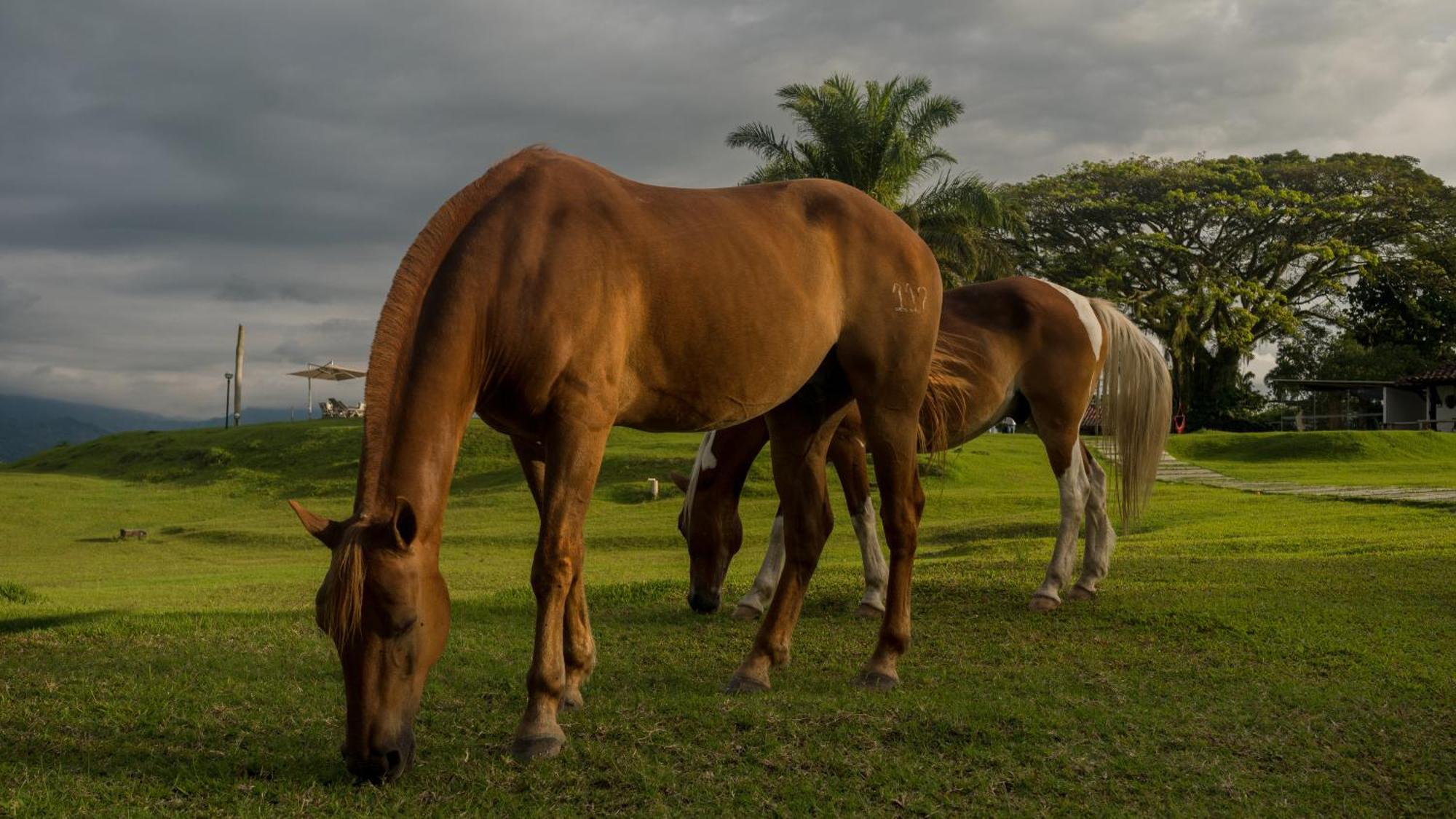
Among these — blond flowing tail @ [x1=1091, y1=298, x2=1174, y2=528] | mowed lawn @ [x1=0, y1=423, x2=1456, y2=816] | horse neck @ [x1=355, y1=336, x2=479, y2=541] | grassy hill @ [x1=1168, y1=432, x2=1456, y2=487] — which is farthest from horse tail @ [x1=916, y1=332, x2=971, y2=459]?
grassy hill @ [x1=1168, y1=432, x2=1456, y2=487]

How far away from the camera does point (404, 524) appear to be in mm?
3402

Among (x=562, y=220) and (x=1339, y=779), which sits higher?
(x=562, y=220)

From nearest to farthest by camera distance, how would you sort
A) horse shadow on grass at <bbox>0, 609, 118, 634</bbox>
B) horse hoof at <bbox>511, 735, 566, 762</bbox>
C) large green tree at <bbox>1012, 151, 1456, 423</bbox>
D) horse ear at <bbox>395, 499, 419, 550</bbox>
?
horse ear at <bbox>395, 499, 419, 550</bbox> → horse hoof at <bbox>511, 735, 566, 762</bbox> → horse shadow on grass at <bbox>0, 609, 118, 634</bbox> → large green tree at <bbox>1012, 151, 1456, 423</bbox>

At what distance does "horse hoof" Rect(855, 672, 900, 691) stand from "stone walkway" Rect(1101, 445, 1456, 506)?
11357mm

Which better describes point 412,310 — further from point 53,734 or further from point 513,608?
point 513,608

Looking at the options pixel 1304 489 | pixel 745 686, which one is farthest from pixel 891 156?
pixel 745 686

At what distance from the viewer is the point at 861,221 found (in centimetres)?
530

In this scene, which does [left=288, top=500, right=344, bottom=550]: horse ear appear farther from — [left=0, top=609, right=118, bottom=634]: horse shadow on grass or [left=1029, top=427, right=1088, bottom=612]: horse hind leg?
[left=1029, top=427, right=1088, bottom=612]: horse hind leg

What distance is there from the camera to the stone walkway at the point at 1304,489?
16.4 m

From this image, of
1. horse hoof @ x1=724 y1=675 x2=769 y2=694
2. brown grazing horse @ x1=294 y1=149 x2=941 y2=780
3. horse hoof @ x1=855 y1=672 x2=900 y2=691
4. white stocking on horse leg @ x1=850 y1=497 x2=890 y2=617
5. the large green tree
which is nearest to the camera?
brown grazing horse @ x1=294 y1=149 x2=941 y2=780

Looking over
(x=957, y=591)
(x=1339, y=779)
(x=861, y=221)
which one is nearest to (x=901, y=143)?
(x=957, y=591)

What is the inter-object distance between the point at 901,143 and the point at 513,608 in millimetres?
22050

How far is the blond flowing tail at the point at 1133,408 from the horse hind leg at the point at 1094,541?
499 mm

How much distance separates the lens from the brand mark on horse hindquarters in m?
5.27
